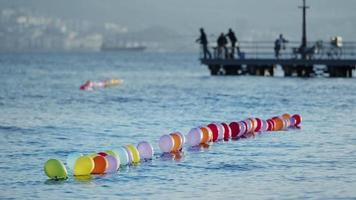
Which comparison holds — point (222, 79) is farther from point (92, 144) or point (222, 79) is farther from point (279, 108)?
point (92, 144)

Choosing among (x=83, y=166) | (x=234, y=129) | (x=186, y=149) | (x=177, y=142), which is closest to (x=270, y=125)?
(x=234, y=129)

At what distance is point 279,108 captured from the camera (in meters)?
46.5

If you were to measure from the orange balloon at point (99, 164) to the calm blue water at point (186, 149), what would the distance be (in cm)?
24

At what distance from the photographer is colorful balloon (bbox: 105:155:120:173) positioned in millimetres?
23030

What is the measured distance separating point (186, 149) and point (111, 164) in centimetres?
544

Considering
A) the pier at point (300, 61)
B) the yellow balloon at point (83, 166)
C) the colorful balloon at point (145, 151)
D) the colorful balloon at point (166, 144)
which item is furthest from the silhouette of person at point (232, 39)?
the yellow balloon at point (83, 166)

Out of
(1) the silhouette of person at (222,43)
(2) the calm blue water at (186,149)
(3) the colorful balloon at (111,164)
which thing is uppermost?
(1) the silhouette of person at (222,43)

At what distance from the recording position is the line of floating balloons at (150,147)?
2252 centimetres

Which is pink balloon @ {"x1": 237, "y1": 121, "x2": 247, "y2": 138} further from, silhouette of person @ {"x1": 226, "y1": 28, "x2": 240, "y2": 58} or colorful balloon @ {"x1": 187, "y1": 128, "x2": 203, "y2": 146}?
silhouette of person @ {"x1": 226, "y1": 28, "x2": 240, "y2": 58}

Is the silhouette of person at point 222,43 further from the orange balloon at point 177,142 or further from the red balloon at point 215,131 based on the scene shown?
the orange balloon at point 177,142

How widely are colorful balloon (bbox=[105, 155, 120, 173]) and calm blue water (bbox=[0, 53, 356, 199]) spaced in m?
0.18

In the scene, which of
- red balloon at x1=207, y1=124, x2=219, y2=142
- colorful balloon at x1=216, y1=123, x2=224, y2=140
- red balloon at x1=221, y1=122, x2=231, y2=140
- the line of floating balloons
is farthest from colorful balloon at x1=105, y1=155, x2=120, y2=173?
red balloon at x1=221, y1=122, x2=231, y2=140

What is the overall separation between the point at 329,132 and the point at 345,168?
29.8 feet

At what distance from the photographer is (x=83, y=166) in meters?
22.5
